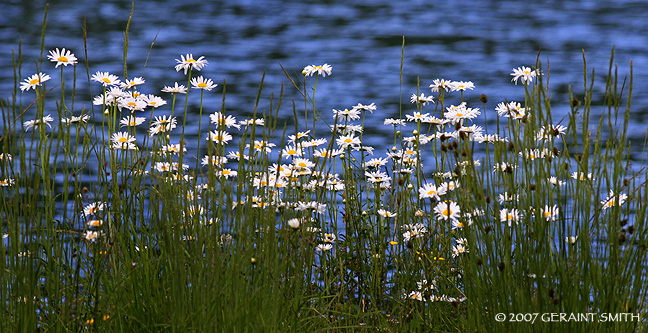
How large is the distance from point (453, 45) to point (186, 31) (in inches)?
170

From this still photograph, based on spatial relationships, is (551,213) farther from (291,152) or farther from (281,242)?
(291,152)

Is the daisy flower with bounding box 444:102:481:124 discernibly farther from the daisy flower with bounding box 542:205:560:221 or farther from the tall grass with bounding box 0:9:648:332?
the daisy flower with bounding box 542:205:560:221

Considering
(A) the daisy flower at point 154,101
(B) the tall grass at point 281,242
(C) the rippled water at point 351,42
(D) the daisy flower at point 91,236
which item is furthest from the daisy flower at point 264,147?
(C) the rippled water at point 351,42

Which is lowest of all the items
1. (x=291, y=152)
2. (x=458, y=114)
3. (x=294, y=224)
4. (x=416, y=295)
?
(x=416, y=295)

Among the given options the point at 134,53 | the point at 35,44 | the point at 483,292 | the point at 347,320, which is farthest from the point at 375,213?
the point at 35,44

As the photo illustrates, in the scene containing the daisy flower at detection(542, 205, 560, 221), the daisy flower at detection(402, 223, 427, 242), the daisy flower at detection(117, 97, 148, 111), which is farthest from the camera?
the daisy flower at detection(402, 223, 427, 242)

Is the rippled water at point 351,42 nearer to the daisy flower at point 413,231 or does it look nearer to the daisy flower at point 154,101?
the daisy flower at point 413,231

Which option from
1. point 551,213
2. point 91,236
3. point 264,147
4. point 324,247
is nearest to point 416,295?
point 324,247

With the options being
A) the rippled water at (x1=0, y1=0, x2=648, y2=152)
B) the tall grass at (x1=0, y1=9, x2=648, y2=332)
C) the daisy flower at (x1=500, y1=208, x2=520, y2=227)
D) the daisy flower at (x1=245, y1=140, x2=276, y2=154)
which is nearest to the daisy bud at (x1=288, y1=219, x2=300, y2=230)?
the tall grass at (x1=0, y1=9, x2=648, y2=332)

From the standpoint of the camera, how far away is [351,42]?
1192 cm

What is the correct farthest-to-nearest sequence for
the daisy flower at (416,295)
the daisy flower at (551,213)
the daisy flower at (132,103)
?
the daisy flower at (416,295) < the daisy flower at (132,103) < the daisy flower at (551,213)

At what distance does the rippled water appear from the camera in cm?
863

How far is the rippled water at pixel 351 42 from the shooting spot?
8.63 meters

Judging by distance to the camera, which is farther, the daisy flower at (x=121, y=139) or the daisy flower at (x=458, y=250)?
the daisy flower at (x=458, y=250)
